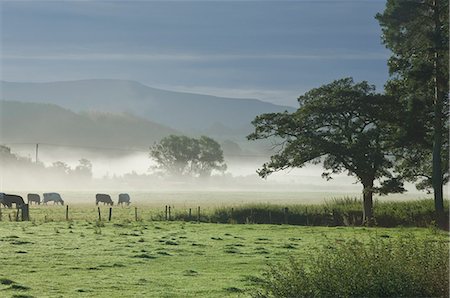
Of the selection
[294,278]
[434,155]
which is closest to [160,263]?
[294,278]

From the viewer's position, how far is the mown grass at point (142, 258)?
21500mm

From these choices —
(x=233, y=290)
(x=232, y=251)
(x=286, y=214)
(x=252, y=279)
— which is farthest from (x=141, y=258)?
(x=286, y=214)

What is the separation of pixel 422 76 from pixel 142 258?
28.1 metres

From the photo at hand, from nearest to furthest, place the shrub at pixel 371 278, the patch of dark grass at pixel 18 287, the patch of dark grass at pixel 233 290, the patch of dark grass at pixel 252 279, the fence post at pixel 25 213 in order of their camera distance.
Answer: the shrub at pixel 371 278, the patch of dark grass at pixel 233 290, the patch of dark grass at pixel 18 287, the patch of dark grass at pixel 252 279, the fence post at pixel 25 213

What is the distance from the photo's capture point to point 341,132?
186 ft

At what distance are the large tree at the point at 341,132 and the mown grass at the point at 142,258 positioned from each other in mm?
10132

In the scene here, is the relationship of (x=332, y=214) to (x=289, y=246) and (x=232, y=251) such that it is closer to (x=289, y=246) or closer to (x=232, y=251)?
(x=289, y=246)

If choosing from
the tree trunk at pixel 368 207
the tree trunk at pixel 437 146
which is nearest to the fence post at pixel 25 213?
the tree trunk at pixel 368 207

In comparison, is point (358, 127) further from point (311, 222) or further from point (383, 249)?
point (383, 249)

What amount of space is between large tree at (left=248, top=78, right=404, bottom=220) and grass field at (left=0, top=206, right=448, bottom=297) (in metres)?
10.2

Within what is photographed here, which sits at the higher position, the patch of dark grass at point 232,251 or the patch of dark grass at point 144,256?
the patch of dark grass at point 232,251

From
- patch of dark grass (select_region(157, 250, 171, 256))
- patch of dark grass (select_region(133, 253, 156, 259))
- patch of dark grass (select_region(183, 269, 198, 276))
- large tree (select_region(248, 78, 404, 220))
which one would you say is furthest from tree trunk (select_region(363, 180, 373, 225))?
patch of dark grass (select_region(183, 269, 198, 276))

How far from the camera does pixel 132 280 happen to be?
2305cm

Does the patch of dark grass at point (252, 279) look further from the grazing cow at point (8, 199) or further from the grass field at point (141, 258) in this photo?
the grazing cow at point (8, 199)
